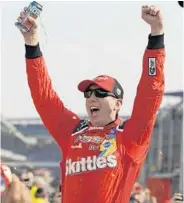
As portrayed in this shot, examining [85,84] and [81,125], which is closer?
[85,84]

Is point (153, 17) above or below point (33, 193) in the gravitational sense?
above

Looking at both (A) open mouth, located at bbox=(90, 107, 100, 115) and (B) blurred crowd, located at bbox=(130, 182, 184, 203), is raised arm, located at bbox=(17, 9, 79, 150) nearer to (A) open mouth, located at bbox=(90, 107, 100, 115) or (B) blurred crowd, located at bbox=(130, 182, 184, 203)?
(A) open mouth, located at bbox=(90, 107, 100, 115)

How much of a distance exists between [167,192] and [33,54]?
8.28 m

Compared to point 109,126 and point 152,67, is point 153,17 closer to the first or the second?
point 152,67

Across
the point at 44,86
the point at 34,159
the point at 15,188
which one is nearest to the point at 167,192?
the point at 15,188

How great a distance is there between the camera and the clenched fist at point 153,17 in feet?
12.9

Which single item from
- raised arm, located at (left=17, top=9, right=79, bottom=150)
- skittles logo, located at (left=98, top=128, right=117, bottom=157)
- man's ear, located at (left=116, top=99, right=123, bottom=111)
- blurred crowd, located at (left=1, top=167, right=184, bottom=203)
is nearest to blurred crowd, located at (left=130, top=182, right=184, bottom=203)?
blurred crowd, located at (left=1, top=167, right=184, bottom=203)

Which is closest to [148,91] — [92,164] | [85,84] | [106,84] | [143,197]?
[106,84]

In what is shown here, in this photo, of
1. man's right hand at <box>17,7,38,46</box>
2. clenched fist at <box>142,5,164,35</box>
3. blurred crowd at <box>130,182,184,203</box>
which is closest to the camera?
clenched fist at <box>142,5,164,35</box>

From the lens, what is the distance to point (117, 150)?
412cm

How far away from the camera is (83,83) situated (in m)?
4.24

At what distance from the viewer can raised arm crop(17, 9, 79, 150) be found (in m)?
4.38

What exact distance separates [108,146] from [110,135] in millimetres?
80

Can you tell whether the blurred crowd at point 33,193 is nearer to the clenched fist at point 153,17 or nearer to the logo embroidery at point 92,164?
the logo embroidery at point 92,164
